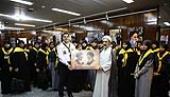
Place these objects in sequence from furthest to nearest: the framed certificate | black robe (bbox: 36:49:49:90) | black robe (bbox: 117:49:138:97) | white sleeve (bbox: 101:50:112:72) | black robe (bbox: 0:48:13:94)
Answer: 1. black robe (bbox: 36:49:49:90)
2. black robe (bbox: 0:48:13:94)
3. black robe (bbox: 117:49:138:97)
4. the framed certificate
5. white sleeve (bbox: 101:50:112:72)

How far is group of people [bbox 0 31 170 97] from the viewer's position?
14.8ft

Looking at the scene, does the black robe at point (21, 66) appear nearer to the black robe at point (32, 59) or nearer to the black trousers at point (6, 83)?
the black trousers at point (6, 83)

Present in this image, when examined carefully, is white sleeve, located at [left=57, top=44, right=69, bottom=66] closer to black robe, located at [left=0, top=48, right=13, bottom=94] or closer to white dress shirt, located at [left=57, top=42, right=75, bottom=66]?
white dress shirt, located at [left=57, top=42, right=75, bottom=66]

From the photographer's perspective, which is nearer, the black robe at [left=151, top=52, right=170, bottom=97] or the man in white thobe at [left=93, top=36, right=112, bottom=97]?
the man in white thobe at [left=93, top=36, right=112, bottom=97]

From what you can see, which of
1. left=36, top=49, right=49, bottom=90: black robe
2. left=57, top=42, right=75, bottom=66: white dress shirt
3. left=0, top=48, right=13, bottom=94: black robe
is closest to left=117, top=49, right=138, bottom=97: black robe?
left=57, top=42, right=75, bottom=66: white dress shirt

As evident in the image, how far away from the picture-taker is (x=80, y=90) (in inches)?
258

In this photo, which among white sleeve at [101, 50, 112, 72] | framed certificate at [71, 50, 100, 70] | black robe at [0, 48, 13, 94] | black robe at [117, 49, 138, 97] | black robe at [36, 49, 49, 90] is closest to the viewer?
white sleeve at [101, 50, 112, 72]

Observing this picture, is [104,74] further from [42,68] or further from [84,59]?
[42,68]

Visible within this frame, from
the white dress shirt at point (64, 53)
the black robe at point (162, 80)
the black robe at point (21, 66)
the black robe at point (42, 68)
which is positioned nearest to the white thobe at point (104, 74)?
the white dress shirt at point (64, 53)

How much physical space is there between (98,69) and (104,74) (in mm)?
179

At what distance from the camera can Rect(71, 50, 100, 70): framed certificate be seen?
15.7ft

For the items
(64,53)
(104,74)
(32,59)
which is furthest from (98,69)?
(32,59)

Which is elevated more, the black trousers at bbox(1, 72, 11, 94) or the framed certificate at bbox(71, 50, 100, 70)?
the framed certificate at bbox(71, 50, 100, 70)

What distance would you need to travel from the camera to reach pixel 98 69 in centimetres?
465
